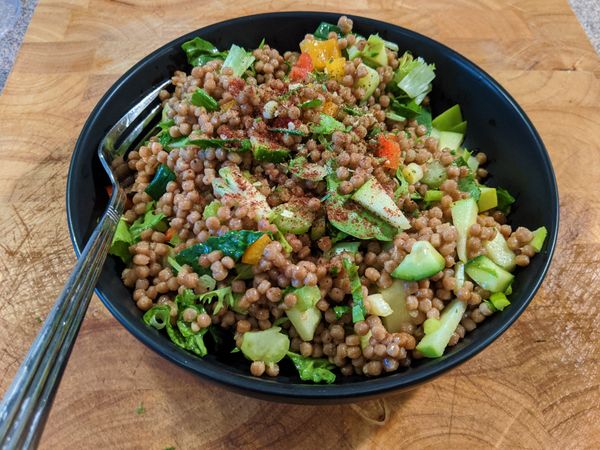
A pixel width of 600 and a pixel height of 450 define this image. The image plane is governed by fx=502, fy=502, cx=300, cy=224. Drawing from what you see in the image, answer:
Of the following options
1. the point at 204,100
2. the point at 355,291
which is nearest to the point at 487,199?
the point at 355,291

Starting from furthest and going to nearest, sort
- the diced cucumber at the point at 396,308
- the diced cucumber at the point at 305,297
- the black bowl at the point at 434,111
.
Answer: the diced cucumber at the point at 396,308 → the diced cucumber at the point at 305,297 → the black bowl at the point at 434,111

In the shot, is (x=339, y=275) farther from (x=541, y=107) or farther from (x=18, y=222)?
(x=541, y=107)

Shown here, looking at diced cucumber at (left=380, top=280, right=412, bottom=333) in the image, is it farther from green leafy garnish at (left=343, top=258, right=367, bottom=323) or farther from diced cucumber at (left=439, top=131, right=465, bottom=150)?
diced cucumber at (left=439, top=131, right=465, bottom=150)

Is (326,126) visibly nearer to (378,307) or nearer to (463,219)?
(463,219)

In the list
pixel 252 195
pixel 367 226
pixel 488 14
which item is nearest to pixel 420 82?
pixel 367 226

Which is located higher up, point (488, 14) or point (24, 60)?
point (488, 14)

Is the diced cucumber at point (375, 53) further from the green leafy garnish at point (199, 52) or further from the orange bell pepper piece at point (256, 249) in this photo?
→ the orange bell pepper piece at point (256, 249)

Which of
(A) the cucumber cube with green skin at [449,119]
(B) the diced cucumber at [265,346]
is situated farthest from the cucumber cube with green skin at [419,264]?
(A) the cucumber cube with green skin at [449,119]
